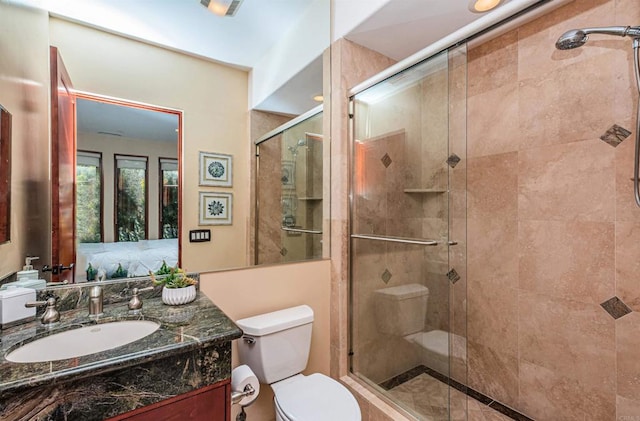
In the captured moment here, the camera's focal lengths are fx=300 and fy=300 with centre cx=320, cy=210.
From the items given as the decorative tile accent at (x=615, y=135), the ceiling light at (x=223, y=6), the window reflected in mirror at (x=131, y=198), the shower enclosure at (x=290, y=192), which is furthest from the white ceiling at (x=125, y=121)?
the decorative tile accent at (x=615, y=135)

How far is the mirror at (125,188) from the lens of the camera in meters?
1.32

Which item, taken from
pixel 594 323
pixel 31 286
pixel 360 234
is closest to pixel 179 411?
pixel 31 286

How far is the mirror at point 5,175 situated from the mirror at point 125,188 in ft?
0.70

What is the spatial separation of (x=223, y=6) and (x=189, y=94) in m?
0.55

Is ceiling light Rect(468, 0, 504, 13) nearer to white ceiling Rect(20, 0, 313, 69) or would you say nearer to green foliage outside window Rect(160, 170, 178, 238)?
white ceiling Rect(20, 0, 313, 69)

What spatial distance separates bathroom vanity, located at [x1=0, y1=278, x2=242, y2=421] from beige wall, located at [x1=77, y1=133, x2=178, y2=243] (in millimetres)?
416

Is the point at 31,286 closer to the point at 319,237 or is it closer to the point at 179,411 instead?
the point at 179,411

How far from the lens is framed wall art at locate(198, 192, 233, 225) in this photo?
5.32 ft

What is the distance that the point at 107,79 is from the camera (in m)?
1.38

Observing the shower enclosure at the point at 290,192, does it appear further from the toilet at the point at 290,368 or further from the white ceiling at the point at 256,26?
the toilet at the point at 290,368

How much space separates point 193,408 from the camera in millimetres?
967

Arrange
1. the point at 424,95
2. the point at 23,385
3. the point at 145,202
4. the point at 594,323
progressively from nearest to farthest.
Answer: the point at 23,385 < the point at 145,202 < the point at 594,323 < the point at 424,95

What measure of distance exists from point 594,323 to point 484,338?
63cm

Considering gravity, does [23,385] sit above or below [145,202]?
below
